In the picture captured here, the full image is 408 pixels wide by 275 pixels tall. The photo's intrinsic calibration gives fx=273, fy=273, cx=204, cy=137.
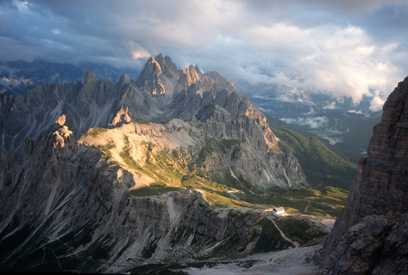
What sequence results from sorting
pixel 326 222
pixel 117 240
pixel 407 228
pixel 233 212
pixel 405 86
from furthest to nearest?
pixel 117 240, pixel 233 212, pixel 326 222, pixel 405 86, pixel 407 228

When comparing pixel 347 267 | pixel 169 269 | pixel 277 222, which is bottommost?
pixel 169 269

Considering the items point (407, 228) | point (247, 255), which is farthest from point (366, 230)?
point (247, 255)

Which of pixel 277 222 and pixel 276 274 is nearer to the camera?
pixel 276 274

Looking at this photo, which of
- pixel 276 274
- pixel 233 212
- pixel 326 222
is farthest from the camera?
pixel 233 212

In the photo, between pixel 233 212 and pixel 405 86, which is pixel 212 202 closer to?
pixel 233 212

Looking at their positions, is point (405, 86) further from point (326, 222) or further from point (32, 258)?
point (32, 258)

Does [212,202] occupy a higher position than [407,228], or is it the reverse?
[407,228]

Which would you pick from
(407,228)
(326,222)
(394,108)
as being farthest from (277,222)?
(407,228)
